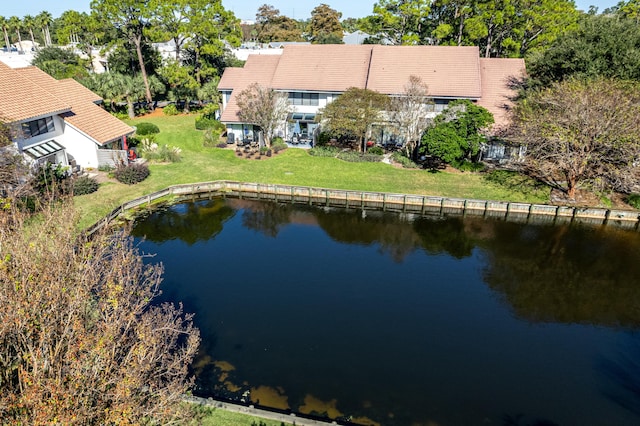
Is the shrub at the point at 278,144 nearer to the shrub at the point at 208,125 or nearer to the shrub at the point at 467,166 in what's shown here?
the shrub at the point at 208,125

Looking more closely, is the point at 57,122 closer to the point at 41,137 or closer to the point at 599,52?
the point at 41,137

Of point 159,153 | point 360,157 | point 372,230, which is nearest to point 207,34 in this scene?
point 159,153

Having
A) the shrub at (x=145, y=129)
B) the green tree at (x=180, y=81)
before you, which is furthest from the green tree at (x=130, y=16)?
the shrub at (x=145, y=129)

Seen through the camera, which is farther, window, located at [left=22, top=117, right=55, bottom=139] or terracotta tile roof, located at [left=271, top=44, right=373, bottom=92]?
terracotta tile roof, located at [left=271, top=44, right=373, bottom=92]

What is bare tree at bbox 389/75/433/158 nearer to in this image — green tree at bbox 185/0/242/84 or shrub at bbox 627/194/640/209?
shrub at bbox 627/194/640/209

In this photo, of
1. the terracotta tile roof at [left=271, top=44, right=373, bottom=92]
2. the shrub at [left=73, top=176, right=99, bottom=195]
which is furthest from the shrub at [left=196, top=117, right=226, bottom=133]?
the shrub at [left=73, top=176, right=99, bottom=195]

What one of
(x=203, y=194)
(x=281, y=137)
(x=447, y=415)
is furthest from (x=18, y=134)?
(x=447, y=415)

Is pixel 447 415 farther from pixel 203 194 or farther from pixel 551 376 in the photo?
pixel 203 194
